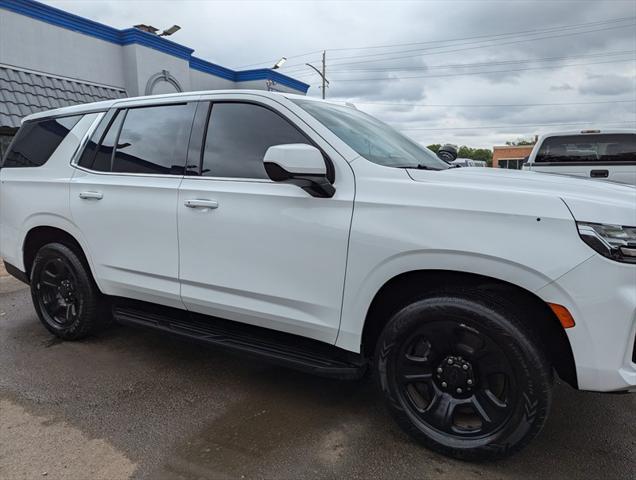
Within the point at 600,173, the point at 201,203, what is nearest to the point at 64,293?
the point at 201,203

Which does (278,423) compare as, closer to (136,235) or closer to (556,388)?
(136,235)

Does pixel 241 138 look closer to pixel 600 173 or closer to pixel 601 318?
pixel 601 318

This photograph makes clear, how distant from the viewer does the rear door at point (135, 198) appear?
3.31 metres

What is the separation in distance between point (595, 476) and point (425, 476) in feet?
2.73

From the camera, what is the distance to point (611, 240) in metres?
2.08

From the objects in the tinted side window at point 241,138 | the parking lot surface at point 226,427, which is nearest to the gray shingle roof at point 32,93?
the parking lot surface at point 226,427

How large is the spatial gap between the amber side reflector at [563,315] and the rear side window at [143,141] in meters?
2.37

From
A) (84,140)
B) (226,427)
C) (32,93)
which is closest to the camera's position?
(226,427)

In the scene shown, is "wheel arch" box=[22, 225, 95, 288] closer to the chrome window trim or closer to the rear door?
the rear door

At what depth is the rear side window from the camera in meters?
3.36

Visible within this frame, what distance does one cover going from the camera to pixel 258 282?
2912mm

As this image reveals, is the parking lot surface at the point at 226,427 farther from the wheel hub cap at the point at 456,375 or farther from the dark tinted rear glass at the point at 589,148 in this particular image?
the dark tinted rear glass at the point at 589,148

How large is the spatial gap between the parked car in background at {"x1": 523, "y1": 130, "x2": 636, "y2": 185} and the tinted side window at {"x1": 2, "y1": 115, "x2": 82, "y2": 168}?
694cm

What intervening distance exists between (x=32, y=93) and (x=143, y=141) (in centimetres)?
887
